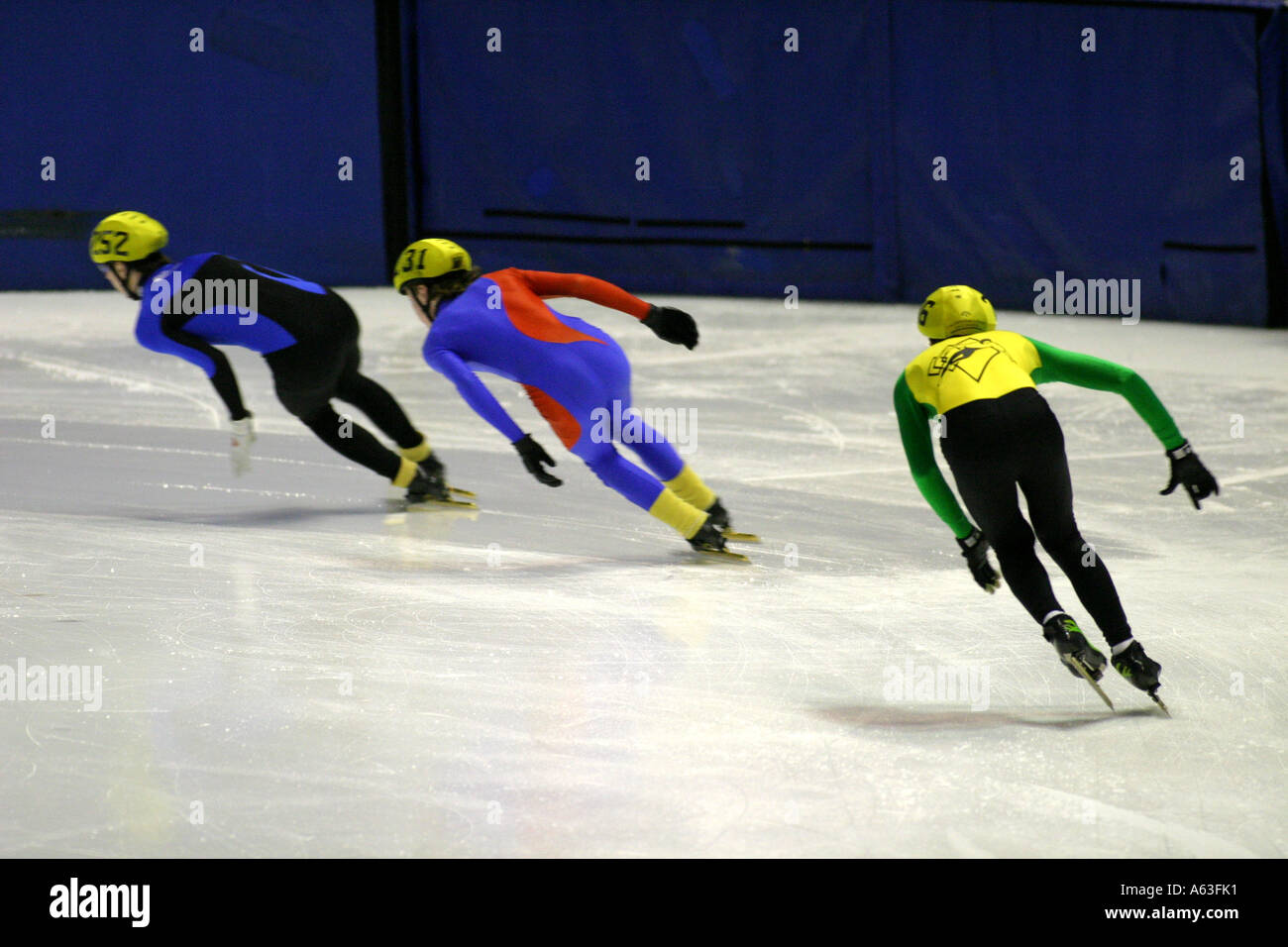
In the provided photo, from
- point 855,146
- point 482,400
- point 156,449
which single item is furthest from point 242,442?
point 855,146

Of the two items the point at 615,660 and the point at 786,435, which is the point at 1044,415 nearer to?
the point at 615,660

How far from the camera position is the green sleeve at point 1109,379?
13.8 feet

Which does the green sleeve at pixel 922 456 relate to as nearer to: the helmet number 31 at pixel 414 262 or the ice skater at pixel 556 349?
the ice skater at pixel 556 349

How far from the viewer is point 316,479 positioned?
7.19 meters

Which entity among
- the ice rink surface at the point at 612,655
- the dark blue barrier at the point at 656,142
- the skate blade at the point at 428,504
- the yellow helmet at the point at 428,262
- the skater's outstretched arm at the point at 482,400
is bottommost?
the ice rink surface at the point at 612,655

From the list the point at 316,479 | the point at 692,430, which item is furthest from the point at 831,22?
the point at 316,479

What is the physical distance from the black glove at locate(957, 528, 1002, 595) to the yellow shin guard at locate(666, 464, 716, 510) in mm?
1773

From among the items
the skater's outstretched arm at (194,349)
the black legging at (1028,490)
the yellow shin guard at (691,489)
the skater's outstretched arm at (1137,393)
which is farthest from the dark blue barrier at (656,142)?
the black legging at (1028,490)

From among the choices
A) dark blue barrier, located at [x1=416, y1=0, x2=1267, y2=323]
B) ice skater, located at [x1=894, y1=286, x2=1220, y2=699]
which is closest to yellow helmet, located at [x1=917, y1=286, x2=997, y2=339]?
ice skater, located at [x1=894, y1=286, x2=1220, y2=699]

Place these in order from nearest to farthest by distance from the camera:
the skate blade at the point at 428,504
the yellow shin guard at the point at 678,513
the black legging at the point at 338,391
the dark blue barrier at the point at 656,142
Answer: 1. the yellow shin guard at the point at 678,513
2. the black legging at the point at 338,391
3. the skate blade at the point at 428,504
4. the dark blue barrier at the point at 656,142

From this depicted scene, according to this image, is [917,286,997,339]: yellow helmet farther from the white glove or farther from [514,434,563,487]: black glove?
the white glove

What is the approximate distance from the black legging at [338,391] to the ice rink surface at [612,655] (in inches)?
10.7

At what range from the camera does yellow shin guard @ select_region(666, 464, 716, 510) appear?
6.04 meters
